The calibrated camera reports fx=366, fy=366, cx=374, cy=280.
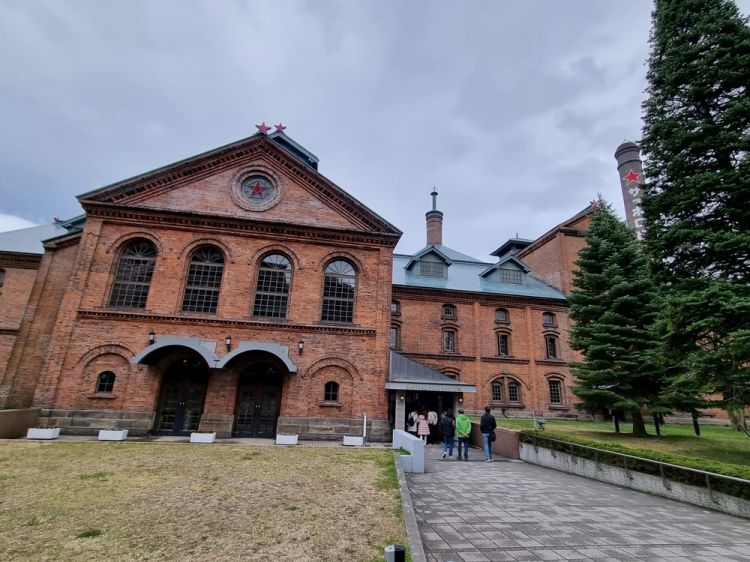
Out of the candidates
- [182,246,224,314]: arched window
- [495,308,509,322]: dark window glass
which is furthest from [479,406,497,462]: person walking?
[495,308,509,322]: dark window glass

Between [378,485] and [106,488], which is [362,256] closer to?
[378,485]

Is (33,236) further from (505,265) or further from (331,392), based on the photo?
(505,265)

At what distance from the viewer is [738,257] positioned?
11383mm

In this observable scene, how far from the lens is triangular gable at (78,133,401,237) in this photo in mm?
17422

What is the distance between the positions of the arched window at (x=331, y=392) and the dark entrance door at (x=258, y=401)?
6.79 ft

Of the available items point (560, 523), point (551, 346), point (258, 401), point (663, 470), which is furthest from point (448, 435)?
point (551, 346)

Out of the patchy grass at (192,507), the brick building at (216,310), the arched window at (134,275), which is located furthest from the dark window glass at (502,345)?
the arched window at (134,275)

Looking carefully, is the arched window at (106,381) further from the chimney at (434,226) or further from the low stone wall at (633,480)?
the chimney at (434,226)

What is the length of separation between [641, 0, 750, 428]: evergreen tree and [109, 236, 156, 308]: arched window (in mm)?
20484

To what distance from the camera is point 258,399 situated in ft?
53.4

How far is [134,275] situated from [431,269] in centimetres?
1885

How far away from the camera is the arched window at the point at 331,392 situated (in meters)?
16.5

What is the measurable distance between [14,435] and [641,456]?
20.7 meters

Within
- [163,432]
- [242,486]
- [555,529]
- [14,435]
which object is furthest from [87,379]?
[555,529]
